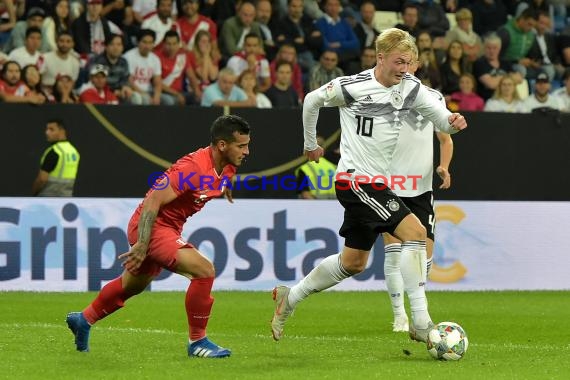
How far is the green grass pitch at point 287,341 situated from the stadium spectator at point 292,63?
13.4 feet

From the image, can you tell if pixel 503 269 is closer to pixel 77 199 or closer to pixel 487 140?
pixel 487 140

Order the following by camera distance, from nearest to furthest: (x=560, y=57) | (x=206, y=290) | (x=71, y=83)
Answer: (x=206, y=290), (x=71, y=83), (x=560, y=57)

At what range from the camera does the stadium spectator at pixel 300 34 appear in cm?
1839

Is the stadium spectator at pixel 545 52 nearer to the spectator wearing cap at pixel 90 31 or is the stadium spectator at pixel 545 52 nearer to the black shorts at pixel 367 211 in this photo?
the spectator wearing cap at pixel 90 31

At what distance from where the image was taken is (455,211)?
1586cm

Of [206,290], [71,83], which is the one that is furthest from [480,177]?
[206,290]

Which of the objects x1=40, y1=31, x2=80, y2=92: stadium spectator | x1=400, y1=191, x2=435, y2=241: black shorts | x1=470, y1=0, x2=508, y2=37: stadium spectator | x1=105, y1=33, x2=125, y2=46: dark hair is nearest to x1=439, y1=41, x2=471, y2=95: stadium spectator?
x1=470, y1=0, x2=508, y2=37: stadium spectator

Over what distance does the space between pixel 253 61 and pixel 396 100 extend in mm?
9012

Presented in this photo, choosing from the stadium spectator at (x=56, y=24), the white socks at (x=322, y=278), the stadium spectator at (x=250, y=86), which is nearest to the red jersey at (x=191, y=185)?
the white socks at (x=322, y=278)

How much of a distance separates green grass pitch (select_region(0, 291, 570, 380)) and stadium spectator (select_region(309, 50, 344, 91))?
406cm

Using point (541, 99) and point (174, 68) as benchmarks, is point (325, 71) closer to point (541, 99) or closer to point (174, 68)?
point (174, 68)

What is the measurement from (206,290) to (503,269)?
874 centimetres

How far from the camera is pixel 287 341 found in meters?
9.33

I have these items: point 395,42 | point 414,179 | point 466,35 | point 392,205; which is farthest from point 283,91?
point 392,205
